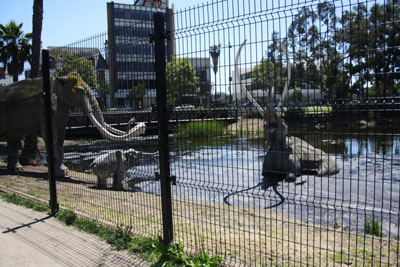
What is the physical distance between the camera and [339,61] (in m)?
3.33

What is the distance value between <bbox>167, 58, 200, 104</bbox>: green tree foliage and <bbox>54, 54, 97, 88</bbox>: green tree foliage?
2313mm

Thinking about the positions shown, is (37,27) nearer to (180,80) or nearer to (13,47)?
(180,80)

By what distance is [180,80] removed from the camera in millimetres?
4637

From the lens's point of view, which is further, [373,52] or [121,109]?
[121,109]

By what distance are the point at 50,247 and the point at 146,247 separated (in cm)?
153

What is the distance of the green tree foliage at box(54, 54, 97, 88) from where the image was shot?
21.6 feet

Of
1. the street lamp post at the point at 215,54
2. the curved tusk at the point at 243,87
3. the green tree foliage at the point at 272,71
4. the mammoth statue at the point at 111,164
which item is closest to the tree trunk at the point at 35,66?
the mammoth statue at the point at 111,164

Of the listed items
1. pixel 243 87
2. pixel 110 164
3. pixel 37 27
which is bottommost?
pixel 110 164

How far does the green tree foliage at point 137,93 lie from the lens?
5.08 metres

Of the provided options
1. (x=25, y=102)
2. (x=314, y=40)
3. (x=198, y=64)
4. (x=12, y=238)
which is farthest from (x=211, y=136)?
(x=25, y=102)

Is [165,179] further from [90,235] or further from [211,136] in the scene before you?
[90,235]

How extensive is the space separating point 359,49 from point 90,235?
463 centimetres

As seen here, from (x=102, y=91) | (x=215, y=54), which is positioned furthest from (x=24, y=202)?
(x=215, y=54)

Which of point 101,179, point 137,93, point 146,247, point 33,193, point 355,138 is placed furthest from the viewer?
point 33,193
